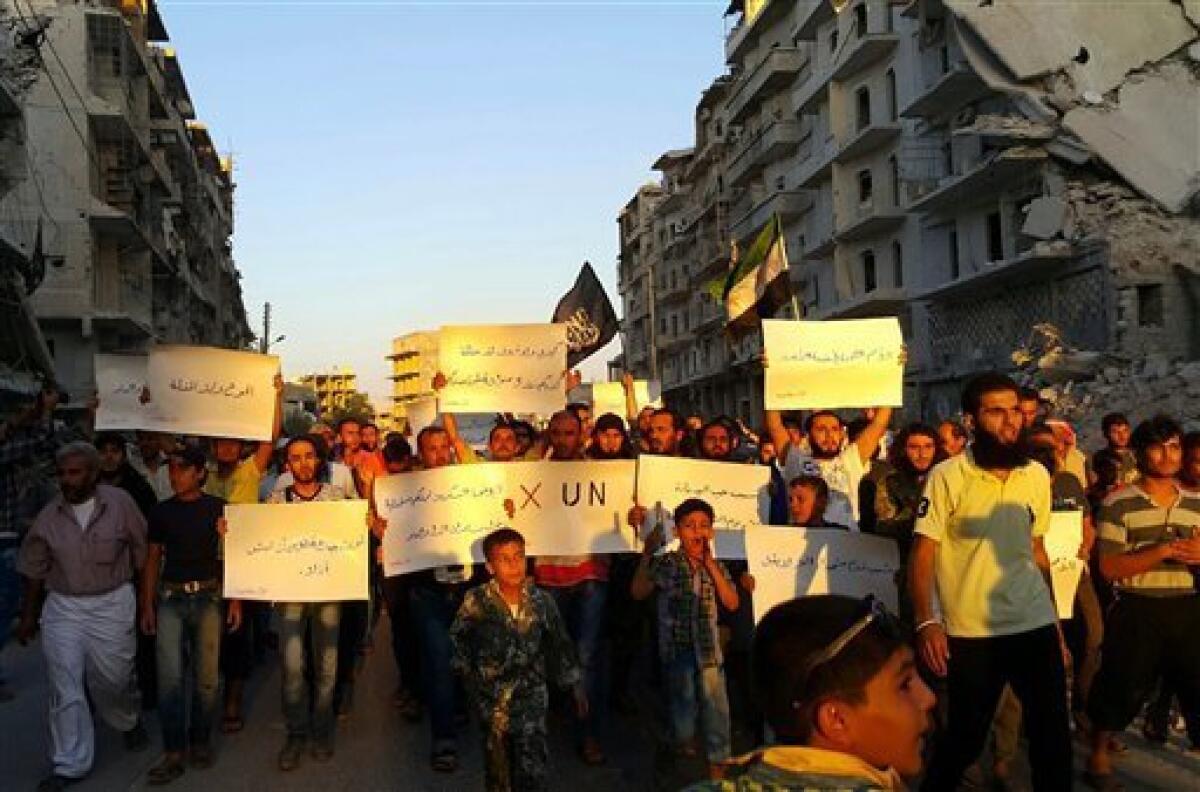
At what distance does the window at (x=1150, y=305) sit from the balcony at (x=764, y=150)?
25483 mm

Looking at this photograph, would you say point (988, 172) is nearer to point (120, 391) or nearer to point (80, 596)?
point (120, 391)

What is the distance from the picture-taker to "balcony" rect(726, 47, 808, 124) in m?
52.8

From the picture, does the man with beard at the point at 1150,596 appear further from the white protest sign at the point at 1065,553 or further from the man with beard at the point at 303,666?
the man with beard at the point at 303,666

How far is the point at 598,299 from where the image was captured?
13.0m

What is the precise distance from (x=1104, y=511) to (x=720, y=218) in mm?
61316

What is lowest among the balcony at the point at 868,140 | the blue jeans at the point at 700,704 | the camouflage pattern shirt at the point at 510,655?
the blue jeans at the point at 700,704

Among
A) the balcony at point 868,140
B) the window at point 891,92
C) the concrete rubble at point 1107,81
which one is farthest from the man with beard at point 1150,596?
the window at point 891,92

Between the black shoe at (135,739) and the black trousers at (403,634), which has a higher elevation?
the black trousers at (403,634)

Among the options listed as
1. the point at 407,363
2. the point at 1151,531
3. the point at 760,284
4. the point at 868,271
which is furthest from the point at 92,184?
the point at 407,363

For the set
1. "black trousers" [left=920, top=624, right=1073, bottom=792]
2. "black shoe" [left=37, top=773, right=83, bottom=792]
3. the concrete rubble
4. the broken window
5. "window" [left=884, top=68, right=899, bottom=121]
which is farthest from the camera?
"window" [left=884, top=68, right=899, bottom=121]

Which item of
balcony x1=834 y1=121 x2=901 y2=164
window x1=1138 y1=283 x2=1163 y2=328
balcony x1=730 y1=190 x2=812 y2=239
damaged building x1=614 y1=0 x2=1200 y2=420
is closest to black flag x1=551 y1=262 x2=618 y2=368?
damaged building x1=614 y1=0 x2=1200 y2=420

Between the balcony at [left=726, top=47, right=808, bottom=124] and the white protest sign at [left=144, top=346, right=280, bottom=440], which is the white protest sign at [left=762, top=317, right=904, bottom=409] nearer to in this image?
the white protest sign at [left=144, top=346, right=280, bottom=440]

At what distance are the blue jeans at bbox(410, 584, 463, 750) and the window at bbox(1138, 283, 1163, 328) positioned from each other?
83.4ft

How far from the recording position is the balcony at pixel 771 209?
166 feet
